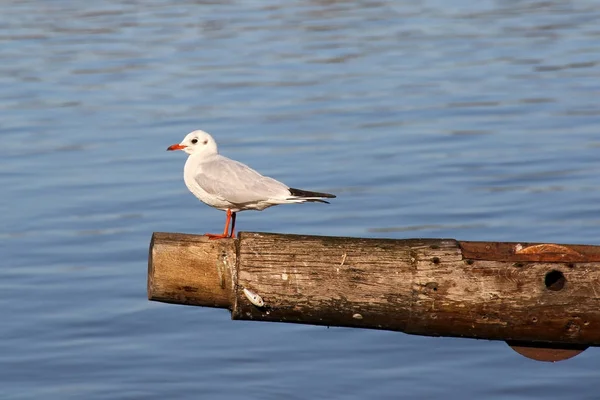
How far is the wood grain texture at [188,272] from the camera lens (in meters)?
6.05

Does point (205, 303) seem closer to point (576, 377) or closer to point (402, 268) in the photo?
point (402, 268)

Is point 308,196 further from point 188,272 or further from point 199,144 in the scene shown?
point 199,144

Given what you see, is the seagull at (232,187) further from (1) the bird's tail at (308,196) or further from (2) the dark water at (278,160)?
(2) the dark water at (278,160)

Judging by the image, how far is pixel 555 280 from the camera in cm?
578

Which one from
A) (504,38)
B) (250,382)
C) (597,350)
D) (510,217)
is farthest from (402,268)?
(504,38)

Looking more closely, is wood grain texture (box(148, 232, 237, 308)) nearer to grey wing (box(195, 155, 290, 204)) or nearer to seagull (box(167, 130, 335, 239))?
seagull (box(167, 130, 335, 239))

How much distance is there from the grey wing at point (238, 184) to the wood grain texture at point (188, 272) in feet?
3.63

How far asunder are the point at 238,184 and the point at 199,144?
78 centimetres

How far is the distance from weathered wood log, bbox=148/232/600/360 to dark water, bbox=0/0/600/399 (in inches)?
111

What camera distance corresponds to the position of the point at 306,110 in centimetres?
1830

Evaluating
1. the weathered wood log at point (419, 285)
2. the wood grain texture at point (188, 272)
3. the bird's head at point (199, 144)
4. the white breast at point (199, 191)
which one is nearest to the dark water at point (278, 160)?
the white breast at point (199, 191)

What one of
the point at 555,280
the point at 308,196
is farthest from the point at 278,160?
the point at 555,280

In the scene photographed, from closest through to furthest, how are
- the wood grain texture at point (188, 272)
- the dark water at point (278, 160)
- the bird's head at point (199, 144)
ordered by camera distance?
the wood grain texture at point (188, 272), the bird's head at point (199, 144), the dark water at point (278, 160)

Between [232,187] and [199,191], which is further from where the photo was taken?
[199,191]
